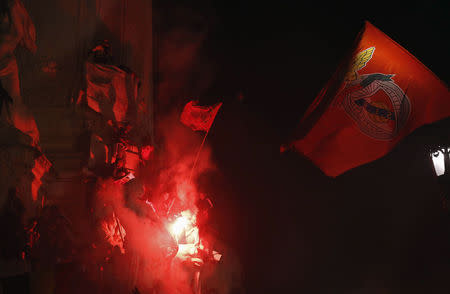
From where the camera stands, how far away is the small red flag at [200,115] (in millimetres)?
8070

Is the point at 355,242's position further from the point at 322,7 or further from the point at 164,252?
Answer: the point at 322,7

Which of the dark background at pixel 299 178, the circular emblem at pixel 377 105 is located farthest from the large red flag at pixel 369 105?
the dark background at pixel 299 178

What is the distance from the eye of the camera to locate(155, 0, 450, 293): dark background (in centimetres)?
848

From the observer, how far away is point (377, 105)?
6.43m

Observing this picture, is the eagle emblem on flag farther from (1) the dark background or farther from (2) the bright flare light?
(2) the bright flare light

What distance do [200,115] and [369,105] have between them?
3609 millimetres

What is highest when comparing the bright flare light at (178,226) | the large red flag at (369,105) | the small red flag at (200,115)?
the large red flag at (369,105)

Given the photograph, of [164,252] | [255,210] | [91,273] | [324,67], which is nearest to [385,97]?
[324,67]

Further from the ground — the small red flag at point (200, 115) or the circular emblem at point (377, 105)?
the circular emblem at point (377, 105)

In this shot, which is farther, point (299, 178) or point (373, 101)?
point (299, 178)

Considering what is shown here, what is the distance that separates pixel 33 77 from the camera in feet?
21.6

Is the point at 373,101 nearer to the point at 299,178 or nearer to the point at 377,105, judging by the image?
the point at 377,105

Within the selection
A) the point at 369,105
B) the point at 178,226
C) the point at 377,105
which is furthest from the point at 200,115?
the point at 377,105

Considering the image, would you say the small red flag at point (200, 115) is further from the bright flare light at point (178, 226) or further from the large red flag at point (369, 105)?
the large red flag at point (369, 105)
